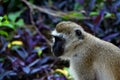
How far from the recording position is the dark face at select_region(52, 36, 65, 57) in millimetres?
6232

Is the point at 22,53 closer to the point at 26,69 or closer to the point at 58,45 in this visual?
the point at 26,69

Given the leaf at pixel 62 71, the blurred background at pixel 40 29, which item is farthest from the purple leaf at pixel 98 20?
the leaf at pixel 62 71

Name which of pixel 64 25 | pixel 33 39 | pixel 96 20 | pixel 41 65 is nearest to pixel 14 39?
pixel 33 39

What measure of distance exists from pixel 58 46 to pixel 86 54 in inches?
15.0

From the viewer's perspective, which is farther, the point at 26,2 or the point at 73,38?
the point at 26,2

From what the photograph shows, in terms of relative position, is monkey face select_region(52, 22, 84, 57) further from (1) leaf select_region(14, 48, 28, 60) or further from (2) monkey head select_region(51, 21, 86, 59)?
(1) leaf select_region(14, 48, 28, 60)

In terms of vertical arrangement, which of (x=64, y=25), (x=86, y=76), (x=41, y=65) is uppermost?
(x=64, y=25)

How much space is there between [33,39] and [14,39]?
337 mm

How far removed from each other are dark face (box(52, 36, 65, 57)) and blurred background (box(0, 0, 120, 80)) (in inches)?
45.2

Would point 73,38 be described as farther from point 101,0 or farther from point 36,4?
point 36,4

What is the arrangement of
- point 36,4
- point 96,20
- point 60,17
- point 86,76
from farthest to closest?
point 36,4, point 60,17, point 96,20, point 86,76

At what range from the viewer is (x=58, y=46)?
6258 mm

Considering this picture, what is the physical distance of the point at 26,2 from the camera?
30.0ft

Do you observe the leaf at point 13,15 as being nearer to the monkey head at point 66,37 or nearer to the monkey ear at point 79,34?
the monkey head at point 66,37
